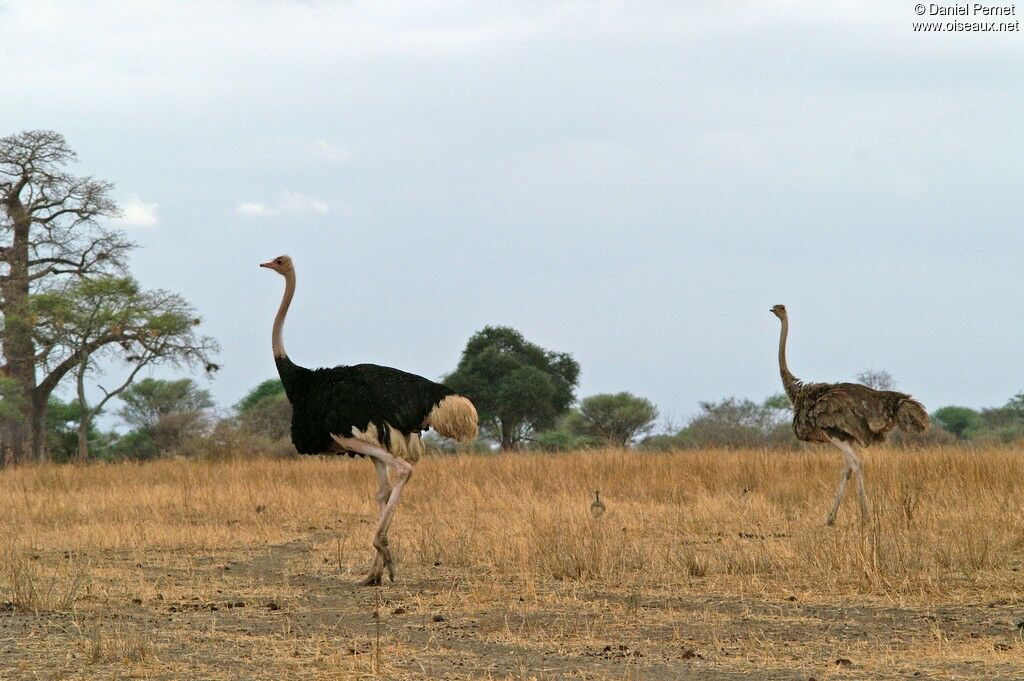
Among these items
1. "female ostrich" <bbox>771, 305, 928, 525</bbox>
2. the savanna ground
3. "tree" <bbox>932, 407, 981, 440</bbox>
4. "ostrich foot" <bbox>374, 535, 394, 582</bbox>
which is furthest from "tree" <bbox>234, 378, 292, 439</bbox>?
"ostrich foot" <bbox>374, 535, 394, 582</bbox>

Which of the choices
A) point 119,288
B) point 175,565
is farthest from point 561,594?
point 119,288

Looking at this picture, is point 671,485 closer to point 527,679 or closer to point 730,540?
point 730,540

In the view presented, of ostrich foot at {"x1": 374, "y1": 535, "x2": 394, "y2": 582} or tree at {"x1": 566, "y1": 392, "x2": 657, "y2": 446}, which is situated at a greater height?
tree at {"x1": 566, "y1": 392, "x2": 657, "y2": 446}

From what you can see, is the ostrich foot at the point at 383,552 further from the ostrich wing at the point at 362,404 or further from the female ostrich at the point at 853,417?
the female ostrich at the point at 853,417

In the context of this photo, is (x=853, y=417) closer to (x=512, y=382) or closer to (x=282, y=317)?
(x=282, y=317)

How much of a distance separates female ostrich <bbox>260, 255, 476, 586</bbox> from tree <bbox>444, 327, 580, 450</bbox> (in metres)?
27.7

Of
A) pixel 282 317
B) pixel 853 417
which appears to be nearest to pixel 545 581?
pixel 282 317

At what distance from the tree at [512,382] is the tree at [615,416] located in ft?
3.97

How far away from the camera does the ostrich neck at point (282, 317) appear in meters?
8.70

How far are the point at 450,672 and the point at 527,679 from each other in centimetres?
38

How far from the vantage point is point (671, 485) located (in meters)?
12.9

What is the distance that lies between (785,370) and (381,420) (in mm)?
5044

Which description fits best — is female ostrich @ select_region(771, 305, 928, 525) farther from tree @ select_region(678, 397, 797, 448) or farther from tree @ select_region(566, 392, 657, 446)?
tree @ select_region(566, 392, 657, 446)

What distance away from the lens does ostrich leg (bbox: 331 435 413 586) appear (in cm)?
774
